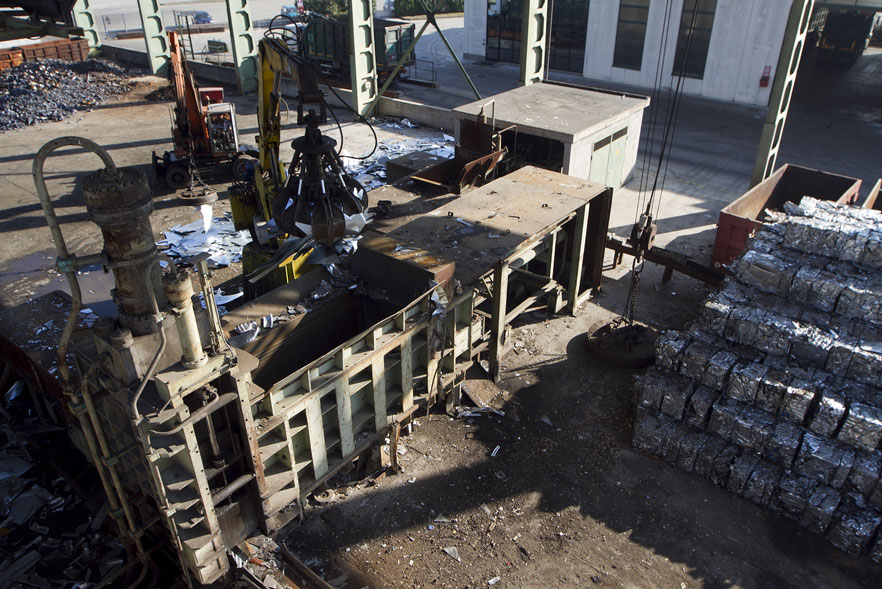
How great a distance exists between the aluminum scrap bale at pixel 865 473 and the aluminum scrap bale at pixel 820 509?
228mm

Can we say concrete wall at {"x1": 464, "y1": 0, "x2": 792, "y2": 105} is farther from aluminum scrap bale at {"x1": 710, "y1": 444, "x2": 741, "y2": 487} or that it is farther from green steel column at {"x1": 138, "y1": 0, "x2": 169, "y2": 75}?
aluminum scrap bale at {"x1": 710, "y1": 444, "x2": 741, "y2": 487}

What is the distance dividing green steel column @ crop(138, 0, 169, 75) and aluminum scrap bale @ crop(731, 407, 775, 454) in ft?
85.6

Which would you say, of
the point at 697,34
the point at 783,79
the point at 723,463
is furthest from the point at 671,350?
the point at 697,34

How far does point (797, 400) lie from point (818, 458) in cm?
63

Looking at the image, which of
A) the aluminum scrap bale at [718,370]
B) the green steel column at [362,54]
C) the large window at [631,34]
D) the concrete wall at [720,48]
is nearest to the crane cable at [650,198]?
the concrete wall at [720,48]

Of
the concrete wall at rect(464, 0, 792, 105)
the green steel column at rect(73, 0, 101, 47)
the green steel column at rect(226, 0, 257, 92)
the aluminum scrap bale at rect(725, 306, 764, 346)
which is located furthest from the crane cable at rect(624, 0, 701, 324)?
the green steel column at rect(73, 0, 101, 47)

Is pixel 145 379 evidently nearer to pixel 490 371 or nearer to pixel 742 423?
pixel 490 371

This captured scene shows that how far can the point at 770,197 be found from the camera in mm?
12930

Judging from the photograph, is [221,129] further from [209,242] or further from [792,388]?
[792,388]

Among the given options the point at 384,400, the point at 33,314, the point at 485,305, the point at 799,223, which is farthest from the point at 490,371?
the point at 33,314

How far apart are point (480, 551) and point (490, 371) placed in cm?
289

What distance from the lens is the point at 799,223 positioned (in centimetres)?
847

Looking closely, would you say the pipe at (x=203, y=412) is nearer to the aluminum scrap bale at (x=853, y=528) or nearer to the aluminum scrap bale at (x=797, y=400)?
the aluminum scrap bale at (x=797, y=400)

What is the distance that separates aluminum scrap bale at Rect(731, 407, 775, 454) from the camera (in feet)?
22.9
